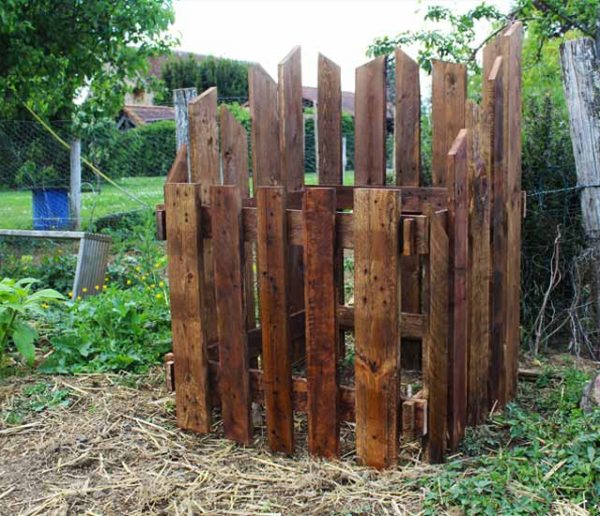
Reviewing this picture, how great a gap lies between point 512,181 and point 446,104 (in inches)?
25.3

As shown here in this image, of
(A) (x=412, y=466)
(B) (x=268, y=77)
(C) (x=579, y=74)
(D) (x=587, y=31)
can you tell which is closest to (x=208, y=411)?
(A) (x=412, y=466)

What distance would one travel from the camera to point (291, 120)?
13.1 feet

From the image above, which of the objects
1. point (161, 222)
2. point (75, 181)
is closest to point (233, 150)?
point (161, 222)

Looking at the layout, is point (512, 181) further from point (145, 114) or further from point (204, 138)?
point (145, 114)

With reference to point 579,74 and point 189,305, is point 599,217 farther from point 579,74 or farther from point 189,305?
point 189,305

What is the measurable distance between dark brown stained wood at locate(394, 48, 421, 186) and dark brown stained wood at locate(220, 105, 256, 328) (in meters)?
0.87

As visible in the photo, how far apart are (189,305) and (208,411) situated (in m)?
0.53

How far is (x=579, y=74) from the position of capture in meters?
4.25

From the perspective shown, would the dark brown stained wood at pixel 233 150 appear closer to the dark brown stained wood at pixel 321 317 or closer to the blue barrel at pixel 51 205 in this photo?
the dark brown stained wood at pixel 321 317

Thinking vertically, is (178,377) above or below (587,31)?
below

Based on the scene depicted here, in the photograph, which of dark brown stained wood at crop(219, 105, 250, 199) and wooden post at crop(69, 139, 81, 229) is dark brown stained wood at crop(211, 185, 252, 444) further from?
wooden post at crop(69, 139, 81, 229)

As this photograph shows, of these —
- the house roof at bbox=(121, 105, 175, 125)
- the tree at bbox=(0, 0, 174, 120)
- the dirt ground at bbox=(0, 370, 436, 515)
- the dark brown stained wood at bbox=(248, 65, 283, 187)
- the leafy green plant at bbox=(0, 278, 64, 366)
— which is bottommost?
the dirt ground at bbox=(0, 370, 436, 515)

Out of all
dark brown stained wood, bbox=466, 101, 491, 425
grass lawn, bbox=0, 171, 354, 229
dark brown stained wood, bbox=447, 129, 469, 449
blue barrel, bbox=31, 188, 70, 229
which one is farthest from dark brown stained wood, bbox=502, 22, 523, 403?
blue barrel, bbox=31, 188, 70, 229

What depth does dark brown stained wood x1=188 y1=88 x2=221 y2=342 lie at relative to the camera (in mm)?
3494
